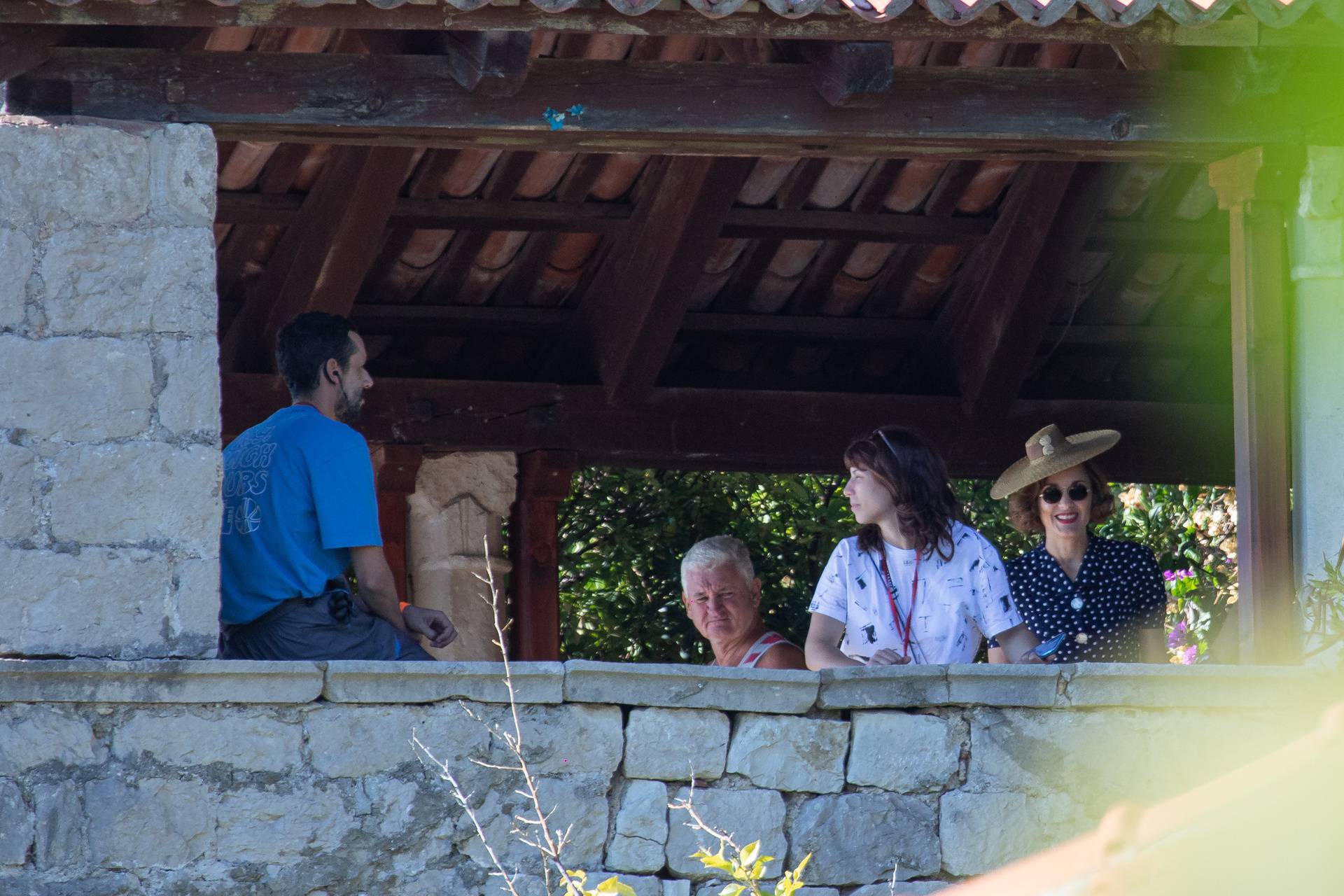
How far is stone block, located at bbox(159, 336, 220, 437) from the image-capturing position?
4098 mm

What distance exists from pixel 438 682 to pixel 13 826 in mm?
953

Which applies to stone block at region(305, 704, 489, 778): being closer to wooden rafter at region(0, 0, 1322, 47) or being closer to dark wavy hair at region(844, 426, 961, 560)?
dark wavy hair at region(844, 426, 961, 560)

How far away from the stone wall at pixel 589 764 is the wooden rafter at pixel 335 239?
2.36 meters

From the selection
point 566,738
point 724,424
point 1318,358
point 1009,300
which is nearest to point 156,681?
point 566,738

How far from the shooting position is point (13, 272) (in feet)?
13.4

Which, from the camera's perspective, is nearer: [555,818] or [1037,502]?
[555,818]

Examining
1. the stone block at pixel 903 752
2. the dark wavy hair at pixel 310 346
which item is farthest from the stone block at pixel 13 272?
the stone block at pixel 903 752

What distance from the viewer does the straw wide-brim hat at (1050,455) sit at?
16.7 ft

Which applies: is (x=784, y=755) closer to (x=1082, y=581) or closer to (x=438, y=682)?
(x=438, y=682)

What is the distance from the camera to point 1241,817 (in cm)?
127

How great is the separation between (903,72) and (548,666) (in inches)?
70.6

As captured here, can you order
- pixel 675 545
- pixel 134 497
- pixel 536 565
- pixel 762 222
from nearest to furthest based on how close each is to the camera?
1. pixel 134 497
2. pixel 762 222
3. pixel 536 565
4. pixel 675 545

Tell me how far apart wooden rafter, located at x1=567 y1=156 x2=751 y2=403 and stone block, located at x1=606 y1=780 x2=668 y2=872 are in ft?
8.53

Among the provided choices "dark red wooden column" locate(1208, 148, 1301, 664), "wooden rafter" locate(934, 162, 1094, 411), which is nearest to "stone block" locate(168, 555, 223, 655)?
"dark red wooden column" locate(1208, 148, 1301, 664)
